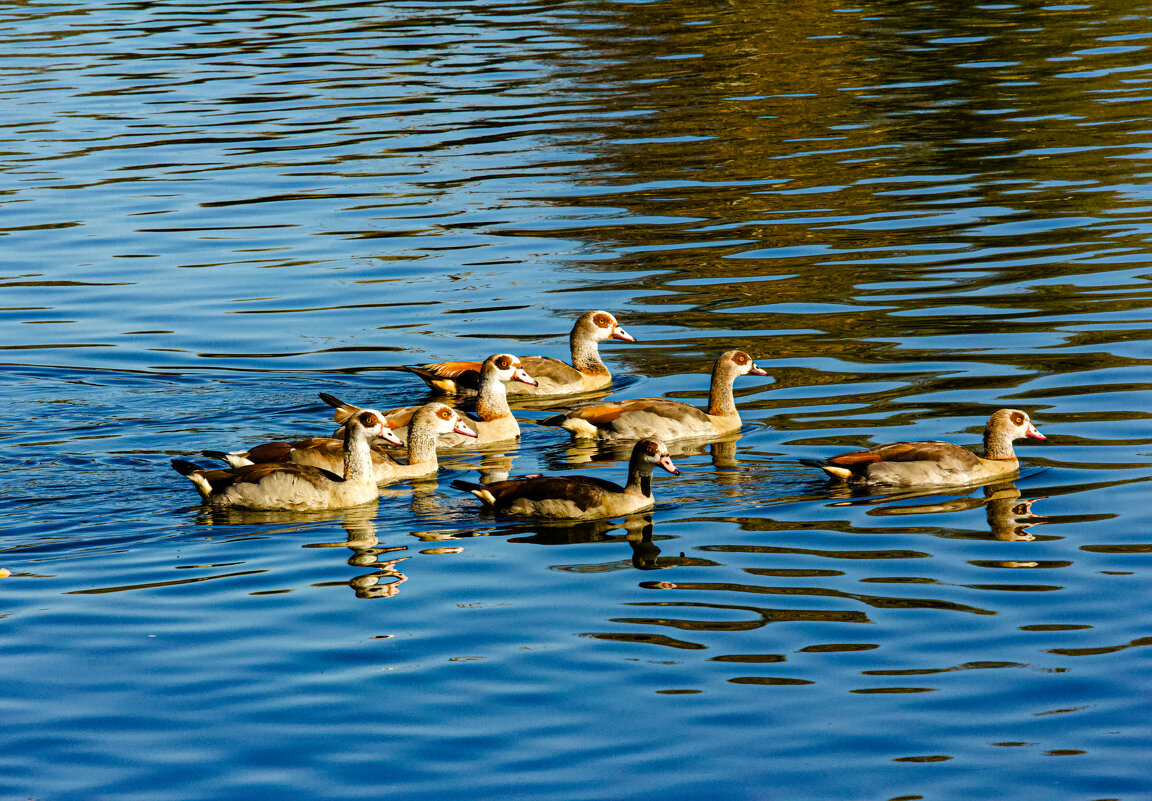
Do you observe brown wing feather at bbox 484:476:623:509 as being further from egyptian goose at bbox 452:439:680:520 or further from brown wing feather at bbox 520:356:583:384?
brown wing feather at bbox 520:356:583:384

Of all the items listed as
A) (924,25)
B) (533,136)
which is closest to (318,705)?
(533,136)

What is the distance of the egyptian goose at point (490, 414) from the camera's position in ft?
52.5

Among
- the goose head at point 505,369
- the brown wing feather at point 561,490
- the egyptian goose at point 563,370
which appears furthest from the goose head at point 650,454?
the egyptian goose at point 563,370

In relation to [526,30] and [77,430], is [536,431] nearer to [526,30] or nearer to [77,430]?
[77,430]

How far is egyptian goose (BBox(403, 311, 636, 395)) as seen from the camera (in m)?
16.9

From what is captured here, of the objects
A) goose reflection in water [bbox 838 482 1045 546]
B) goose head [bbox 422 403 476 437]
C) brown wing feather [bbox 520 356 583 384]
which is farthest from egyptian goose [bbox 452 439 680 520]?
brown wing feather [bbox 520 356 583 384]

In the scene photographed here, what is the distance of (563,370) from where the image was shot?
17594mm

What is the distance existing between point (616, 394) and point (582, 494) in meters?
4.86

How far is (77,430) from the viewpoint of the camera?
51.7ft

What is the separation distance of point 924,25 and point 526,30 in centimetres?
1047

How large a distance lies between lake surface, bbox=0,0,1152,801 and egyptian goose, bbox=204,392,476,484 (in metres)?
0.36

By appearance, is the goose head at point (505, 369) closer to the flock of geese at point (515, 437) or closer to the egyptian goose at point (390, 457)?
the flock of geese at point (515, 437)

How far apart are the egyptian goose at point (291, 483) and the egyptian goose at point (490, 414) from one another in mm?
1895

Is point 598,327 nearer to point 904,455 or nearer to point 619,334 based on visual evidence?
point 619,334
